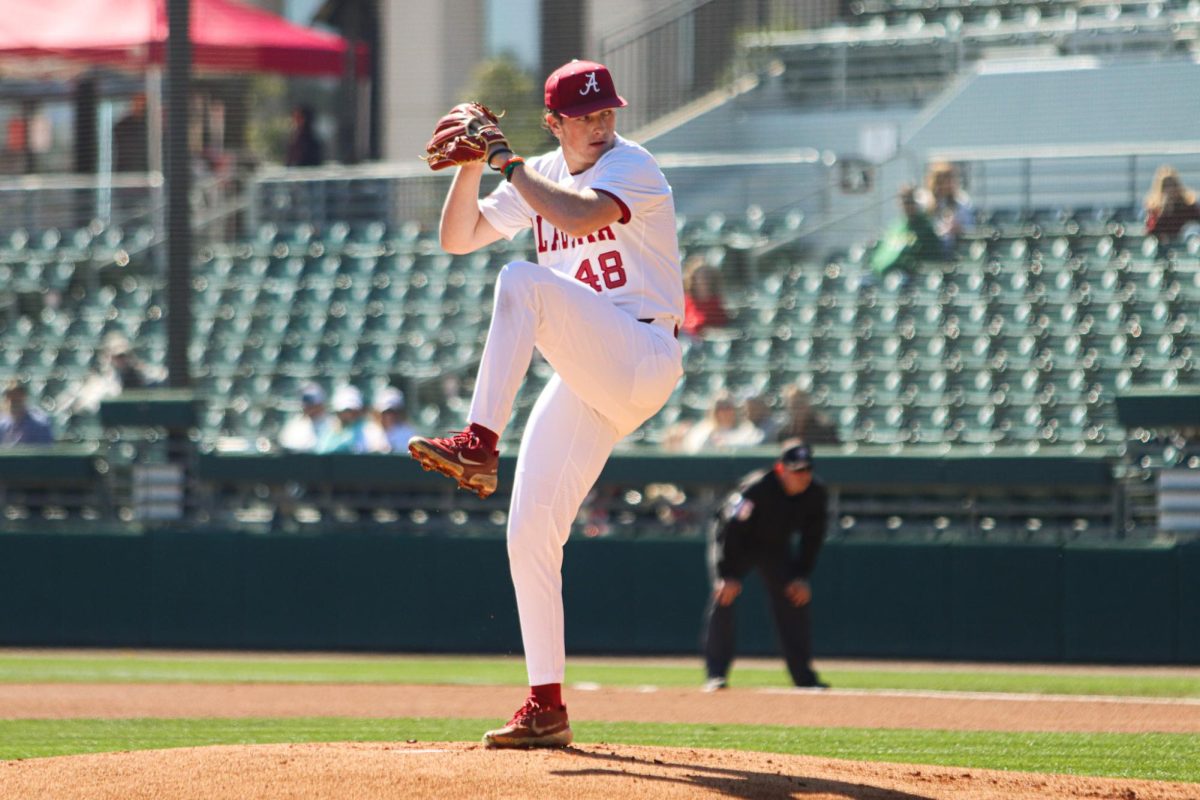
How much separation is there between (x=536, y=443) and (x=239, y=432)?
→ 8.80 m

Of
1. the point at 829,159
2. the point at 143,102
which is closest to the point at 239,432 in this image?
the point at 143,102

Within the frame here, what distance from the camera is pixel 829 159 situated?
44.3 ft

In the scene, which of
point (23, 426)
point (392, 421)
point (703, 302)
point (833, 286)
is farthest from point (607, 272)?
point (23, 426)

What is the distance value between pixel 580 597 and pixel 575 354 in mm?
7037

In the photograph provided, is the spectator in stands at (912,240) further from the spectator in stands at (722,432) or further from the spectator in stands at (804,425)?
the spectator in stands at (722,432)

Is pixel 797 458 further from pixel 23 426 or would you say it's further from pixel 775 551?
pixel 23 426

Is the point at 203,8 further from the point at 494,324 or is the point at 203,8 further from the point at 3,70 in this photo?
the point at 494,324

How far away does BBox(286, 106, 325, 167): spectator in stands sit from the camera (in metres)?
15.8

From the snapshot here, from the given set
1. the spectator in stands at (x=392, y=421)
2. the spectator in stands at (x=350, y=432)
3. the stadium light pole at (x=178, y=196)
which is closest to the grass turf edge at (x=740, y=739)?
the spectator in stands at (x=392, y=421)

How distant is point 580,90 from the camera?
4.77 metres

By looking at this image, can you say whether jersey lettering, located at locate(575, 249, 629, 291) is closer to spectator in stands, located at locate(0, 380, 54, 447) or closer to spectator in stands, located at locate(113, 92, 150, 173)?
spectator in stands, located at locate(0, 380, 54, 447)

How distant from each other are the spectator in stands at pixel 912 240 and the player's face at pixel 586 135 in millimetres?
7835

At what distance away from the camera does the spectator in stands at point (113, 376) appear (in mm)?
12898

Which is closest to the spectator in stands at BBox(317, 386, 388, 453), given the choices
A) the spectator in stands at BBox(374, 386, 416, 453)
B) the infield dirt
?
the spectator in stands at BBox(374, 386, 416, 453)
